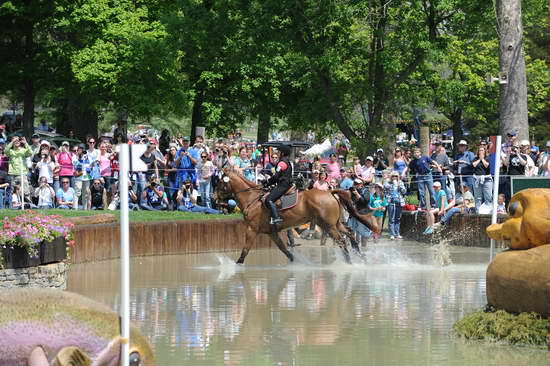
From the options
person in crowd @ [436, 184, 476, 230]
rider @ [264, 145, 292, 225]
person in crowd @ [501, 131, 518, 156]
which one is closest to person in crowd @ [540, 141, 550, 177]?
person in crowd @ [501, 131, 518, 156]

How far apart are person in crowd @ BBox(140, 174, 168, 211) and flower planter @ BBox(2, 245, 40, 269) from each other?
1196 cm

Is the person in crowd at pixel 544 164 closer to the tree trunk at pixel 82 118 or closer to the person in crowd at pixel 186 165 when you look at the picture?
the person in crowd at pixel 186 165

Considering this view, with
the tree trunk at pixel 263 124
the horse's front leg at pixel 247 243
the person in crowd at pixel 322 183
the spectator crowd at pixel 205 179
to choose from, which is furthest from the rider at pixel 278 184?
the tree trunk at pixel 263 124

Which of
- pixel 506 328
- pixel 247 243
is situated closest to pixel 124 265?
pixel 506 328

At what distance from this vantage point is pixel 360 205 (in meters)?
27.0

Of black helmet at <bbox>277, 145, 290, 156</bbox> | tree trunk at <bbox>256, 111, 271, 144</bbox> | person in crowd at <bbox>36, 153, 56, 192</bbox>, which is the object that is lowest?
person in crowd at <bbox>36, 153, 56, 192</bbox>

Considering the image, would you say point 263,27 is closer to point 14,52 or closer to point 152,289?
point 14,52

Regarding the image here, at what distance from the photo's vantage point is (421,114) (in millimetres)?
60875

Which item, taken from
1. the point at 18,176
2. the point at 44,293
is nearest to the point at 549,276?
the point at 44,293

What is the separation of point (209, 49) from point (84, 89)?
7070mm

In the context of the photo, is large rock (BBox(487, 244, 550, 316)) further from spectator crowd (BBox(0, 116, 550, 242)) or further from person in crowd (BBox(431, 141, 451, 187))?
person in crowd (BBox(431, 141, 451, 187))

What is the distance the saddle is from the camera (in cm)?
2442

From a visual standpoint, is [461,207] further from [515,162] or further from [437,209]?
[515,162]

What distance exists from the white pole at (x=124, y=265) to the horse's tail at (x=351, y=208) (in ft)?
54.1
